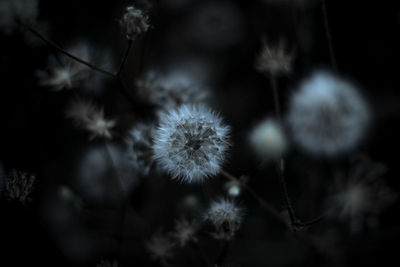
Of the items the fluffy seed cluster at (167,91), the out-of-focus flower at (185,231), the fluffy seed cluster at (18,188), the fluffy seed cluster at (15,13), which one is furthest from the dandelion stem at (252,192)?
the fluffy seed cluster at (15,13)

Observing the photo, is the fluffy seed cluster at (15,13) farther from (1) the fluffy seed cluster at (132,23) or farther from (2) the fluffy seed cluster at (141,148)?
(2) the fluffy seed cluster at (141,148)

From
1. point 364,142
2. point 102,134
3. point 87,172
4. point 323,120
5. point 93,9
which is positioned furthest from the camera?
point 93,9

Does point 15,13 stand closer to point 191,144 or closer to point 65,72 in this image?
point 65,72

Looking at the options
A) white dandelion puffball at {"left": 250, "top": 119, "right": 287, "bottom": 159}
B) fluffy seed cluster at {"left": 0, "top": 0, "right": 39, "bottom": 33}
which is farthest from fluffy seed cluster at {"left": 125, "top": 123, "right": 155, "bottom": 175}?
fluffy seed cluster at {"left": 0, "top": 0, "right": 39, "bottom": 33}

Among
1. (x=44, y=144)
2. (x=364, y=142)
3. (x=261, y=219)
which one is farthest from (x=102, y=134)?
(x=364, y=142)

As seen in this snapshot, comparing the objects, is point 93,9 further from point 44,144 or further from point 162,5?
point 44,144

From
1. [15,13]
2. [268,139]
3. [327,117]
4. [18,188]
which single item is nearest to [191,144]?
[268,139]
